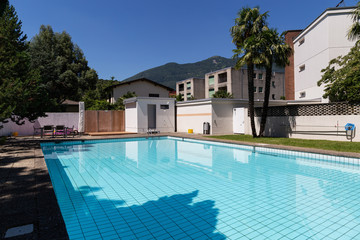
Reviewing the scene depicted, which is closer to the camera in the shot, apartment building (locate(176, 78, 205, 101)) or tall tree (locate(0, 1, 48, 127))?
tall tree (locate(0, 1, 48, 127))

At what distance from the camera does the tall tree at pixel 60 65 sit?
34250 millimetres

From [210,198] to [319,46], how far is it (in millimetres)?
21493

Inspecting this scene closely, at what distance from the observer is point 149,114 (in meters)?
22.2

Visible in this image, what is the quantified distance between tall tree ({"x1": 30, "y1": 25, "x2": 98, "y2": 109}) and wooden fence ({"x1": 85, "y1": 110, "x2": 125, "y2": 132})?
17.8 meters

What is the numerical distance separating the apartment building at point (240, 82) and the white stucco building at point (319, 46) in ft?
66.2

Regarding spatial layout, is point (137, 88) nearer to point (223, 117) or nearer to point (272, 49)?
point (223, 117)

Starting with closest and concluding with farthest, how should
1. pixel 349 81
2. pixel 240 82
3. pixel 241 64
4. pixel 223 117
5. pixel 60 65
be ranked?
pixel 349 81, pixel 241 64, pixel 223 117, pixel 60 65, pixel 240 82

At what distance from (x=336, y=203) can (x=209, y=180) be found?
314 cm

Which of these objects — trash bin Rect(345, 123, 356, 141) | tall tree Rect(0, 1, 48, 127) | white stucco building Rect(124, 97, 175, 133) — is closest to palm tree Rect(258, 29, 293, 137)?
trash bin Rect(345, 123, 356, 141)

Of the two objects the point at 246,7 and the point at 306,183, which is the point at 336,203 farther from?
the point at 246,7

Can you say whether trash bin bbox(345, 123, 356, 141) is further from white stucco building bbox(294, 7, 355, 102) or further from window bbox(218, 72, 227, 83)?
window bbox(218, 72, 227, 83)

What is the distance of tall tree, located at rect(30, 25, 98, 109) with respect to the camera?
34.2 metres

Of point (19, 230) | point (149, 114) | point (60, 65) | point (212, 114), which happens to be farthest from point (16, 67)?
point (60, 65)

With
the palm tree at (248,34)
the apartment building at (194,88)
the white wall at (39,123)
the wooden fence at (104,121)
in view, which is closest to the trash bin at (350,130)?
the palm tree at (248,34)
